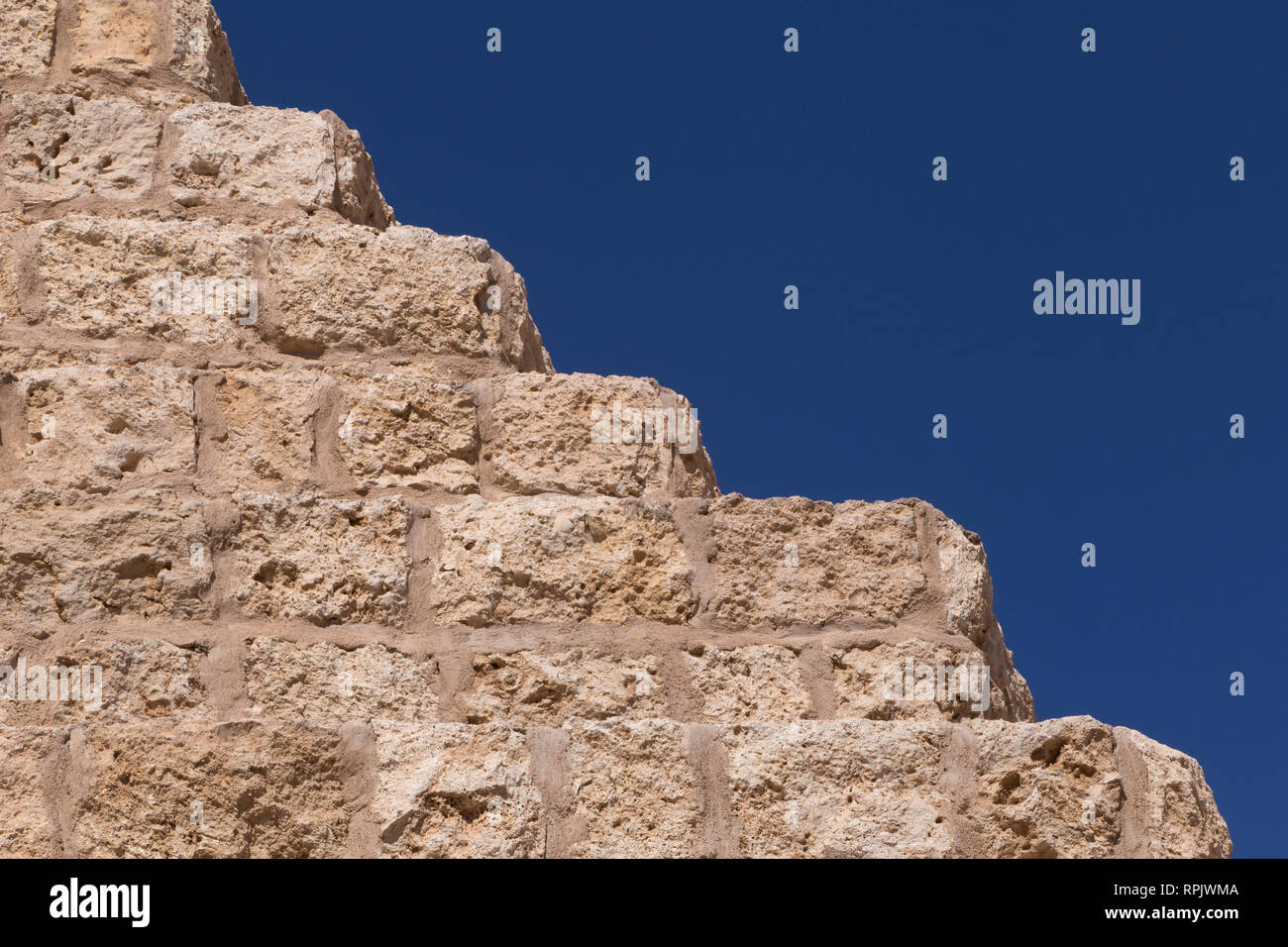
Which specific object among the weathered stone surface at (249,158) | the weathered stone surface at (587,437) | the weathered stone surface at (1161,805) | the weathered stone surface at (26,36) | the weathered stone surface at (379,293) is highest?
the weathered stone surface at (26,36)

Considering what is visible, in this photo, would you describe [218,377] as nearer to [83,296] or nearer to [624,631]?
[83,296]

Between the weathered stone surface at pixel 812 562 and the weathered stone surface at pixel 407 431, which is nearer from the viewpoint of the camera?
the weathered stone surface at pixel 812 562

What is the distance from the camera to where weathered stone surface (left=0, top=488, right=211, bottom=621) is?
3.14m

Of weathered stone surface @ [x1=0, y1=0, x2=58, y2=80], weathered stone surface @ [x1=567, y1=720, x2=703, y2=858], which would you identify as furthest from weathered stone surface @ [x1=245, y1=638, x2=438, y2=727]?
weathered stone surface @ [x1=0, y1=0, x2=58, y2=80]

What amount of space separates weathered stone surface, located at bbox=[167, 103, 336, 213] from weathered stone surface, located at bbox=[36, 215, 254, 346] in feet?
0.67

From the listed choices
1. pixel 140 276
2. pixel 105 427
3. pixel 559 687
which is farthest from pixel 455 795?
pixel 140 276

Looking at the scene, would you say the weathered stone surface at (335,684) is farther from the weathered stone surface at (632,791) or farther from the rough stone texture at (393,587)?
the weathered stone surface at (632,791)

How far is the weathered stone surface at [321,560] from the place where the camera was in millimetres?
3211

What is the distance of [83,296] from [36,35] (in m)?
1.01

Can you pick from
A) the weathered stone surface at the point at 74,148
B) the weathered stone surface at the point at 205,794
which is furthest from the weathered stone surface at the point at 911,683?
the weathered stone surface at the point at 74,148

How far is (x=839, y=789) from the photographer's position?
9.52 feet

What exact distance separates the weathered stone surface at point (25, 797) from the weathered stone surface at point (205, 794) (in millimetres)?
50

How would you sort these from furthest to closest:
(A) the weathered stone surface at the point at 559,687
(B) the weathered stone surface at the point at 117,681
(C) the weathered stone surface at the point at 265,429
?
(C) the weathered stone surface at the point at 265,429 → (A) the weathered stone surface at the point at 559,687 → (B) the weathered stone surface at the point at 117,681
